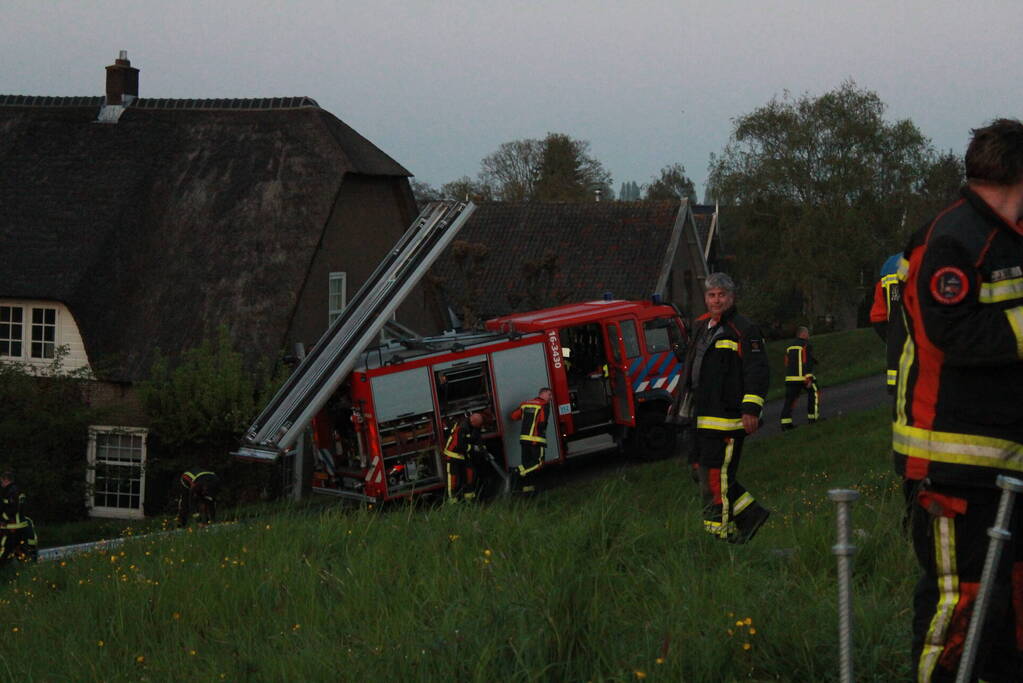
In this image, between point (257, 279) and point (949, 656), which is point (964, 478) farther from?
point (257, 279)

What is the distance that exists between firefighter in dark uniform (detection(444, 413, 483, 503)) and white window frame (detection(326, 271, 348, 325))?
8909 mm

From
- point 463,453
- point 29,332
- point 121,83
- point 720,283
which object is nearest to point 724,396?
point 720,283

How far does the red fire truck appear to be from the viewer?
16.3 m

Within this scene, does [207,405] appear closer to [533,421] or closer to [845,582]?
[533,421]

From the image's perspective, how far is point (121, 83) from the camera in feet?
89.8

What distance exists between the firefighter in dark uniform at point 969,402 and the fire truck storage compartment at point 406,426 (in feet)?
41.6

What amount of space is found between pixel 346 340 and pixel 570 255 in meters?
19.7

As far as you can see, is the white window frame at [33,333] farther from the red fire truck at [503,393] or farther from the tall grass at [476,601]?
the tall grass at [476,601]

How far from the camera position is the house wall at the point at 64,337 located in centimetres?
2361

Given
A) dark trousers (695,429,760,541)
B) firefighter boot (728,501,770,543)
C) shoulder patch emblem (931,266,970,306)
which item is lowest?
firefighter boot (728,501,770,543)

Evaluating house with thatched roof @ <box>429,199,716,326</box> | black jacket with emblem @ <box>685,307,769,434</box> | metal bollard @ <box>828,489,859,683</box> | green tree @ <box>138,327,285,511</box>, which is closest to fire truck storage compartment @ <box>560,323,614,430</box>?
green tree @ <box>138,327,285,511</box>

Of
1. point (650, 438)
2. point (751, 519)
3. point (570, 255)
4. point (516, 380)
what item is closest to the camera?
point (751, 519)

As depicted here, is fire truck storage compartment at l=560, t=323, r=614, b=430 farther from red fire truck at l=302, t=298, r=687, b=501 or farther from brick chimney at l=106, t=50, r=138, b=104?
brick chimney at l=106, t=50, r=138, b=104

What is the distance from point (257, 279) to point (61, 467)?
4.86 m
